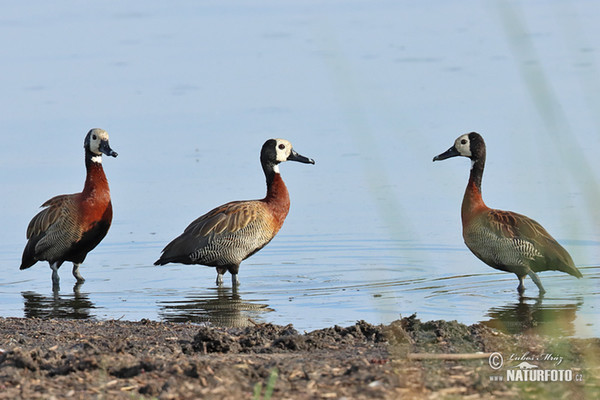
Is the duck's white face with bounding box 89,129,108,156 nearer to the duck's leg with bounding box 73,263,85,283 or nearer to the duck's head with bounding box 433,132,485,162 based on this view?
the duck's leg with bounding box 73,263,85,283

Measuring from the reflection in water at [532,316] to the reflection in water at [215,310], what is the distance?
1940 mm

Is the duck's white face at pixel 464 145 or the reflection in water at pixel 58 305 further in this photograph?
the duck's white face at pixel 464 145

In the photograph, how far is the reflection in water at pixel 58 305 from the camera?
30.5 feet

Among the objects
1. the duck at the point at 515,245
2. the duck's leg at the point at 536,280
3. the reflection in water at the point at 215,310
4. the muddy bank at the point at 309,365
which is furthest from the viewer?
the duck at the point at 515,245

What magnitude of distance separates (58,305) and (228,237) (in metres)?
1.91

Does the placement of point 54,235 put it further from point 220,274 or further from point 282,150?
point 282,150

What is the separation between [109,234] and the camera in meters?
12.6

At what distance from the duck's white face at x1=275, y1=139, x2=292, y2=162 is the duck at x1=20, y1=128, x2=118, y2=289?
1.90 metres

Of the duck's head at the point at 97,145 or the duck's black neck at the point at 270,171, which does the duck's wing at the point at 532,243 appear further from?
the duck's head at the point at 97,145

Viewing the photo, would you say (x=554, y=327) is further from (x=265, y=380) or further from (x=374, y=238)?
(x=374, y=238)

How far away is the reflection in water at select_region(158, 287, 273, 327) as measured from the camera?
8883mm

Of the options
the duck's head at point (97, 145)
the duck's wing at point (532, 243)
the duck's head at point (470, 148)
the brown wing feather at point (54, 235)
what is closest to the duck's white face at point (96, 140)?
the duck's head at point (97, 145)

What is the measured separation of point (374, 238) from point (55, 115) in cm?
614

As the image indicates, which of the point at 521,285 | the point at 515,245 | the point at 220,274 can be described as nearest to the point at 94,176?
the point at 220,274
